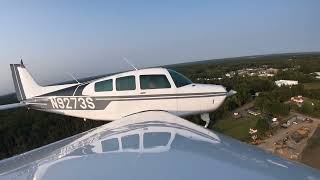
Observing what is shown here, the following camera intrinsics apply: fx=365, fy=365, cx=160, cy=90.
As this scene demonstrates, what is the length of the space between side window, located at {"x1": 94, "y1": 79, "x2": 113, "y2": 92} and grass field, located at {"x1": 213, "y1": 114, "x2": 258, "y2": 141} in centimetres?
4311

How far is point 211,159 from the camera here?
283 cm

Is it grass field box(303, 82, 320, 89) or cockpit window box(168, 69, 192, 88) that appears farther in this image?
grass field box(303, 82, 320, 89)

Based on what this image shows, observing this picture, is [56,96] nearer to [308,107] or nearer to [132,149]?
[132,149]

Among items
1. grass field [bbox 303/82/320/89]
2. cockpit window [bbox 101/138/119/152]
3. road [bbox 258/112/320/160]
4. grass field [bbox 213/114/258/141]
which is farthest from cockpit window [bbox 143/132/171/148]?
grass field [bbox 303/82/320/89]

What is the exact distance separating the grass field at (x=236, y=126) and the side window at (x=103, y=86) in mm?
43107

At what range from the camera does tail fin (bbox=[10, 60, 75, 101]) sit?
11094mm

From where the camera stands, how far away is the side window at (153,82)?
30.9ft

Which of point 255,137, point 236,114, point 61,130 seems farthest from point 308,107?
point 61,130

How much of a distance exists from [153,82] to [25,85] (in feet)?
15.3

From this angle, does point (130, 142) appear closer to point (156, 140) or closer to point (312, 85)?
point (156, 140)

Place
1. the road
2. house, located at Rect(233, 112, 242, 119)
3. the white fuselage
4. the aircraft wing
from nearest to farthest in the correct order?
the aircraft wing, the white fuselage, the road, house, located at Rect(233, 112, 242, 119)

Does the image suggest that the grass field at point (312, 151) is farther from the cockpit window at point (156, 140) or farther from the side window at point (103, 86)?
the cockpit window at point (156, 140)

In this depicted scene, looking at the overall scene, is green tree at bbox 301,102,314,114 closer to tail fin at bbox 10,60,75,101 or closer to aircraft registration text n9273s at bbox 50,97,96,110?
tail fin at bbox 10,60,75,101

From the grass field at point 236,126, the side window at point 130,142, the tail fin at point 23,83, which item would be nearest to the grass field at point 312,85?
the grass field at point 236,126
